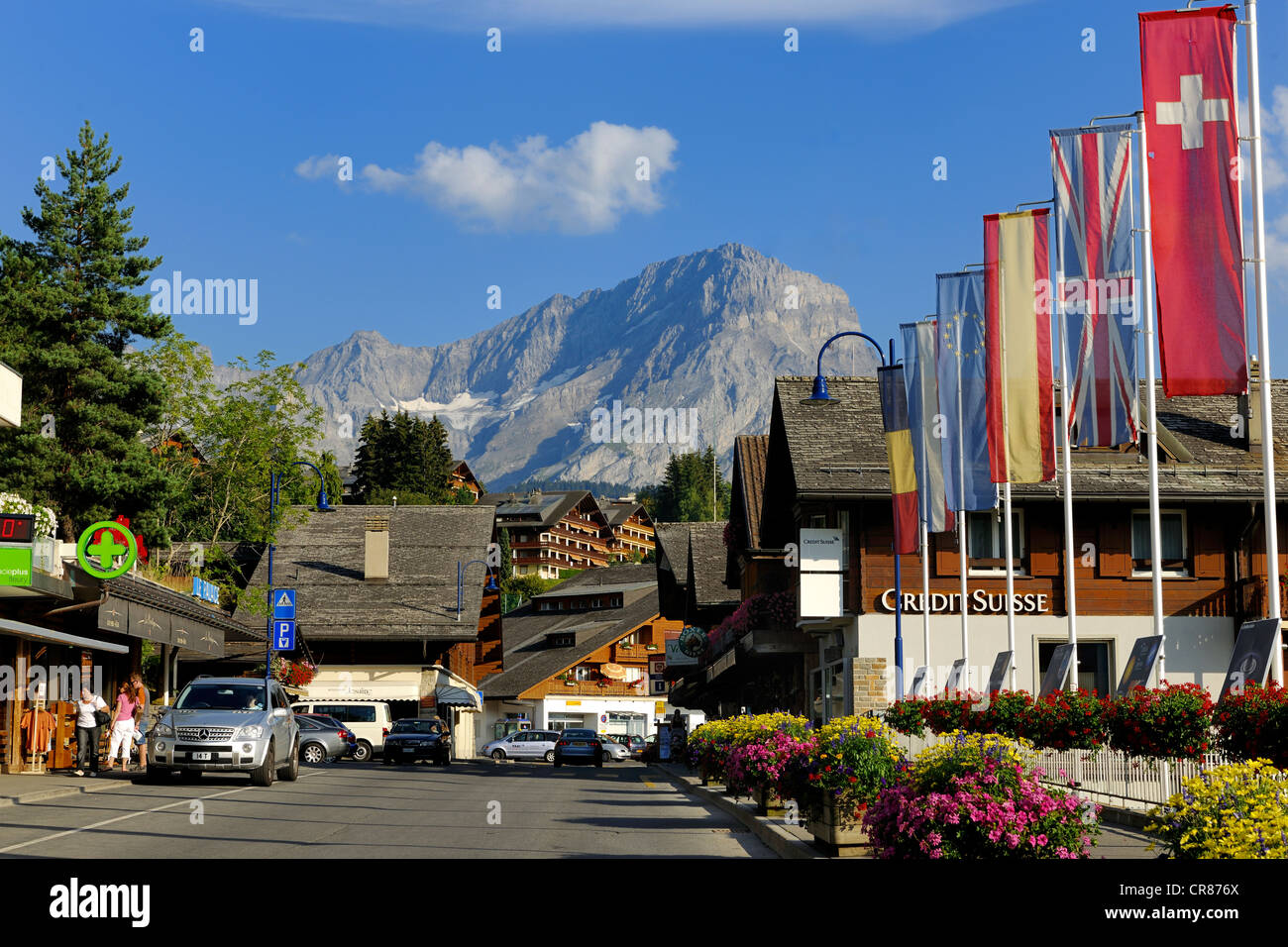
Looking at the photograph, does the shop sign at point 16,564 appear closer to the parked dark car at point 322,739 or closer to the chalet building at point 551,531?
the parked dark car at point 322,739

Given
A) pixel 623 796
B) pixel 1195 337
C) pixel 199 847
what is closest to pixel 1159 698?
pixel 1195 337

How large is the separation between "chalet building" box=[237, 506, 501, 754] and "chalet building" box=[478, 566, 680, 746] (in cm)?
2112

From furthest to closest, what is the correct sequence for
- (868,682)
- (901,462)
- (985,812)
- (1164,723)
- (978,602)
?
1. (978,602)
2. (868,682)
3. (901,462)
4. (1164,723)
5. (985,812)

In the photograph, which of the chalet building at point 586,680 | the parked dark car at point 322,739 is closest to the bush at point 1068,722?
the parked dark car at point 322,739

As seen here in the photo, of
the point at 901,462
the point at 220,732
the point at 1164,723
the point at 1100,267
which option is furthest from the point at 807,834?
the point at 901,462

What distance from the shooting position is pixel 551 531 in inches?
6983

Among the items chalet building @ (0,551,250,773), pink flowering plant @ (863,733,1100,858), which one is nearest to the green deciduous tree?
chalet building @ (0,551,250,773)

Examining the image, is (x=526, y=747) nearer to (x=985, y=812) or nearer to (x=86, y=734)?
(x=86, y=734)

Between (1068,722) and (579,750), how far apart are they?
42.4 metres

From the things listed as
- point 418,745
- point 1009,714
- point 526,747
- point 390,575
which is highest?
point 390,575

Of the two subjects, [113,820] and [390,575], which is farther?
[390,575]

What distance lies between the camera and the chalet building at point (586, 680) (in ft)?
316

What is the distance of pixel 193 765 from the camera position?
2444 centimetres

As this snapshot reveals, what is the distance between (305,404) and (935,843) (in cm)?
4410
